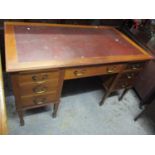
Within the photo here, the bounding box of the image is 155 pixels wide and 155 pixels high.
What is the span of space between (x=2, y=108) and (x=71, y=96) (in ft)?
→ 3.87

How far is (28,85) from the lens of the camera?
105cm

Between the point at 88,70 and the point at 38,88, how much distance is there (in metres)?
0.41

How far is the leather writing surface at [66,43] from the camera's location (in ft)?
3.40

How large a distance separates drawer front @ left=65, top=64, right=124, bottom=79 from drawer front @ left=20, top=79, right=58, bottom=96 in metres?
0.12

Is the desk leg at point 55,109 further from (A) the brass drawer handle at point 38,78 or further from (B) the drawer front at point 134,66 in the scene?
(B) the drawer front at point 134,66

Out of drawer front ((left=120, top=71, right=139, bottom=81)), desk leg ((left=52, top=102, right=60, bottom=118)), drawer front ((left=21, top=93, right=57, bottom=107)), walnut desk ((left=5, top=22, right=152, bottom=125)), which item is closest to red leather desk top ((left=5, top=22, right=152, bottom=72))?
walnut desk ((left=5, top=22, right=152, bottom=125))

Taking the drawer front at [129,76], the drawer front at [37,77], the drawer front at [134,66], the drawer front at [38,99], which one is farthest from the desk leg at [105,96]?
the drawer front at [37,77]

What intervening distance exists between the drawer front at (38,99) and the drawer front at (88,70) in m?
0.25

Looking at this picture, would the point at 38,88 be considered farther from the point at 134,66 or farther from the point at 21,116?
the point at 134,66

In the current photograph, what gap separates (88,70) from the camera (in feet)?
3.88

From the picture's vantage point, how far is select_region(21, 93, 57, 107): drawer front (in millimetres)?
1173
